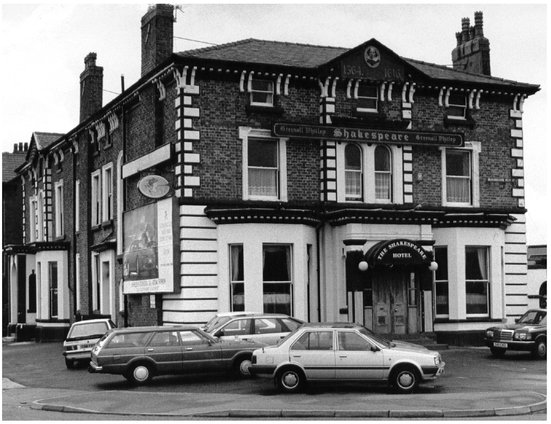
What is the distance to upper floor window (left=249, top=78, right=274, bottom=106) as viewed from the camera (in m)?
29.4

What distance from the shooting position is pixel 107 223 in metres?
36.4

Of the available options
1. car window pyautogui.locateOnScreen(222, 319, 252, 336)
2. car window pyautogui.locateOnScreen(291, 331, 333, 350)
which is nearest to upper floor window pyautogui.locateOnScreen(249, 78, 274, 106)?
car window pyautogui.locateOnScreen(222, 319, 252, 336)

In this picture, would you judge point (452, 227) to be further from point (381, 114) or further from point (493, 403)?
point (493, 403)

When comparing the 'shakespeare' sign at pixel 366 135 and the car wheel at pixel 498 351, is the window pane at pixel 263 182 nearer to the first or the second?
the 'shakespeare' sign at pixel 366 135

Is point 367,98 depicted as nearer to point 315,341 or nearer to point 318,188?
point 318,188

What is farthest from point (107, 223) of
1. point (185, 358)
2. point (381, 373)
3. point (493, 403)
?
point (493, 403)

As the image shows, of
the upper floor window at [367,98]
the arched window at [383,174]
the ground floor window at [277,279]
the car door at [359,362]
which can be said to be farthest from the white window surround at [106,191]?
the car door at [359,362]

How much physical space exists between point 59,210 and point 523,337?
2538 cm

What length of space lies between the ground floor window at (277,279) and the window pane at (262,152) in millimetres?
2842

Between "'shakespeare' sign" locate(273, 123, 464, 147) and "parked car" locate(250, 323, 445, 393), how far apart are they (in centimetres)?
1095

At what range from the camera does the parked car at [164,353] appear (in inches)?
855

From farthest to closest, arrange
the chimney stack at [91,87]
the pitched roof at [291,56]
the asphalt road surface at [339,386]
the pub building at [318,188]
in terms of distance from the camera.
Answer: the chimney stack at [91,87] → the pitched roof at [291,56] → the pub building at [318,188] → the asphalt road surface at [339,386]

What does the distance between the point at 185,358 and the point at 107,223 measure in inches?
612

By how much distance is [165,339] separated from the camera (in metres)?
22.1
